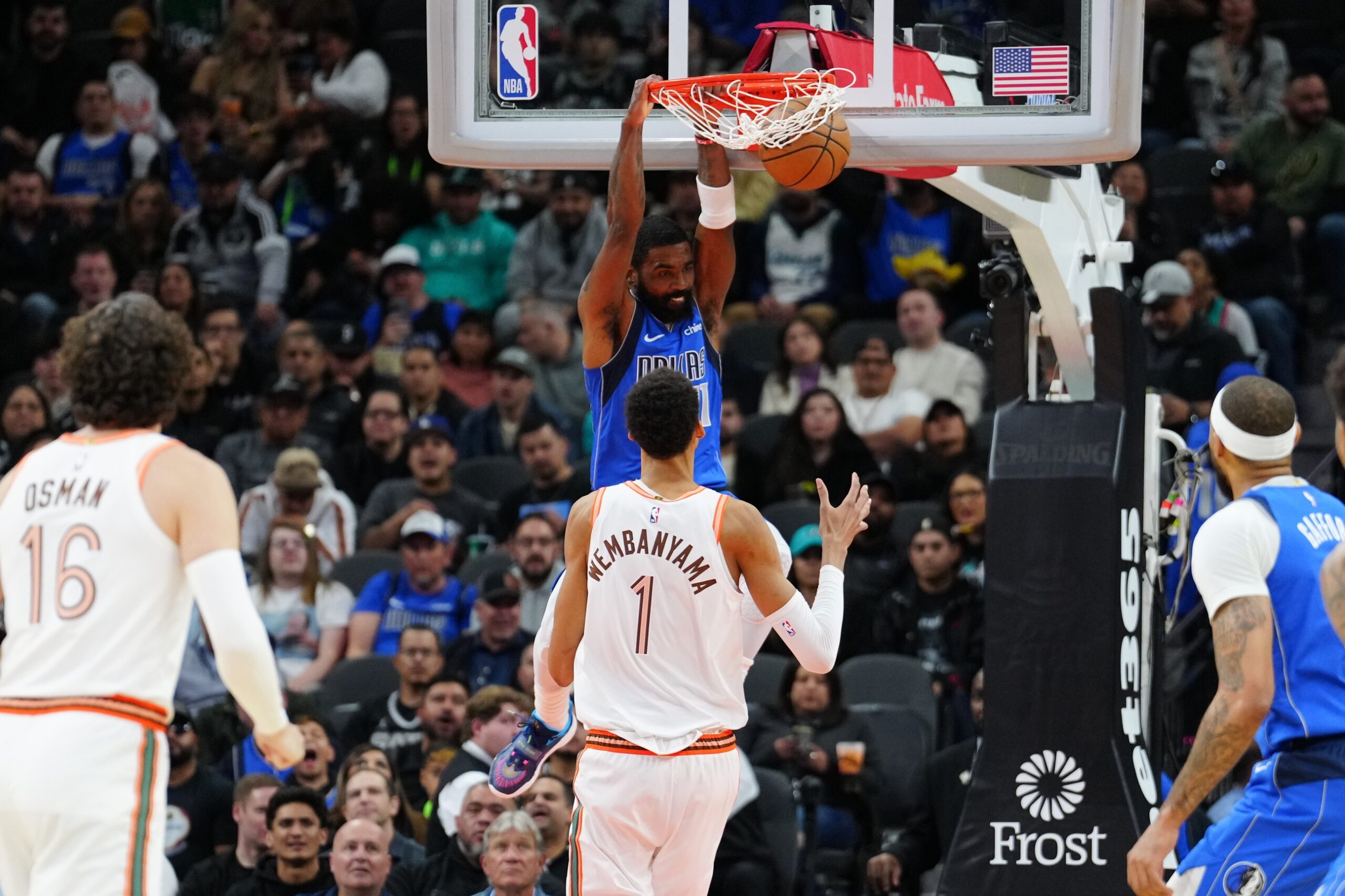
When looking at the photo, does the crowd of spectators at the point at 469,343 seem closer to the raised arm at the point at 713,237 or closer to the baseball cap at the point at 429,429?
the baseball cap at the point at 429,429

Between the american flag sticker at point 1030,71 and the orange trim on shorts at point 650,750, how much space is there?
2.54 m

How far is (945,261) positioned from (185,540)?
9594mm

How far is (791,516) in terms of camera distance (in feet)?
36.8

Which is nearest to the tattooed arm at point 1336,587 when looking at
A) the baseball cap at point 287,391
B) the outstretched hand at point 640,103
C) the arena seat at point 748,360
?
the outstretched hand at point 640,103

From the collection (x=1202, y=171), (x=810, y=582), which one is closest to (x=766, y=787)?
(x=810, y=582)

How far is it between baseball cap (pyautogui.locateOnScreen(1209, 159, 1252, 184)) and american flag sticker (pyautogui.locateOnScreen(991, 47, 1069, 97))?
21.5ft

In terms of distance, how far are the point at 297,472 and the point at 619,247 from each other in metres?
5.92

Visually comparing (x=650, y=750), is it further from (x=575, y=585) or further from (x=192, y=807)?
(x=192, y=807)

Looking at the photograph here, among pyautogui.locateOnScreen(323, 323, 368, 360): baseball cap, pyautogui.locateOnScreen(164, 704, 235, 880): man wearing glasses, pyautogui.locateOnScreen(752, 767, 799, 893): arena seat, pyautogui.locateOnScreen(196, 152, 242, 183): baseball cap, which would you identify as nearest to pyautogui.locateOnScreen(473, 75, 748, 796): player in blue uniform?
pyautogui.locateOnScreen(752, 767, 799, 893): arena seat

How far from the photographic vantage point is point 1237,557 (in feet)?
20.2

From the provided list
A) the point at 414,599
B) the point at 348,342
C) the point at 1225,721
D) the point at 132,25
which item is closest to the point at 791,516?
the point at 414,599

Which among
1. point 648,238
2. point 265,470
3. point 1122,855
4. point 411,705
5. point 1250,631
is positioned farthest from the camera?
point 265,470

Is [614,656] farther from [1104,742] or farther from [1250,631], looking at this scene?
[1104,742]

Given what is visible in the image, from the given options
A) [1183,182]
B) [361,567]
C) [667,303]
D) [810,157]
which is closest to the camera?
[810,157]
